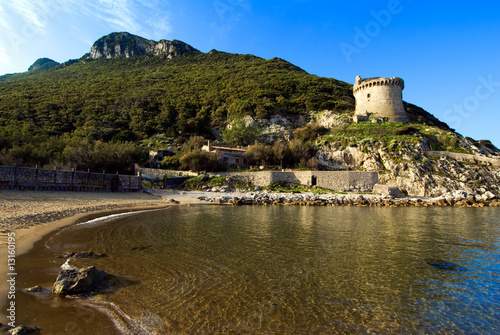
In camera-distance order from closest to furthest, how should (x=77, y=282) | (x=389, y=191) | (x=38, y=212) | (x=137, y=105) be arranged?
(x=77, y=282)
(x=38, y=212)
(x=389, y=191)
(x=137, y=105)

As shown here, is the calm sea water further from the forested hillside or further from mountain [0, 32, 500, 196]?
the forested hillside

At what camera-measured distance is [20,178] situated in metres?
22.0

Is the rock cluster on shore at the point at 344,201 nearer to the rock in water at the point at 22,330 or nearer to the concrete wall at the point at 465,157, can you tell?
the concrete wall at the point at 465,157

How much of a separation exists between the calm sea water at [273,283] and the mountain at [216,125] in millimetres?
28122

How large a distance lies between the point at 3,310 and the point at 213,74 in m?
95.5

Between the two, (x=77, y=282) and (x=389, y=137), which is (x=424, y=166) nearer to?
(x=389, y=137)

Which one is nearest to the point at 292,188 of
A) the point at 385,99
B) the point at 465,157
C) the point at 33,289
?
the point at 465,157

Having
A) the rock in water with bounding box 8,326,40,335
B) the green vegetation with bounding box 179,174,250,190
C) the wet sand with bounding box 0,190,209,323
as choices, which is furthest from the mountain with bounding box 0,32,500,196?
the rock in water with bounding box 8,326,40,335

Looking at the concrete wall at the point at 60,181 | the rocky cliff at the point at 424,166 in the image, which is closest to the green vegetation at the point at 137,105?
the concrete wall at the point at 60,181

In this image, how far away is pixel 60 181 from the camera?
24.8 meters

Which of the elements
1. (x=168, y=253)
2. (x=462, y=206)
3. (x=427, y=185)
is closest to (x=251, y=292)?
(x=168, y=253)

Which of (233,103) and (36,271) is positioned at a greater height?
(233,103)

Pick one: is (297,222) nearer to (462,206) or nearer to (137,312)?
(137,312)

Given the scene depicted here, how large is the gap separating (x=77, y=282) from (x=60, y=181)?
23.8m
